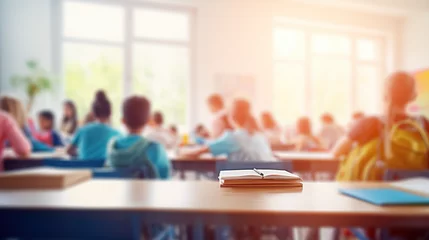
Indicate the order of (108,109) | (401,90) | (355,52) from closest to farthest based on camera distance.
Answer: (401,90), (108,109), (355,52)

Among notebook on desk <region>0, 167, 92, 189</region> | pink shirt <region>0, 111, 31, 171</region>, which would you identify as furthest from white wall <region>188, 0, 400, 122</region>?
notebook on desk <region>0, 167, 92, 189</region>

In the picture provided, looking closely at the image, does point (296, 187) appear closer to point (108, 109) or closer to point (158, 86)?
point (108, 109)

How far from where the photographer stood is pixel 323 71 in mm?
7918

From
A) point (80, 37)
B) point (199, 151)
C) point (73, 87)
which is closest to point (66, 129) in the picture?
point (73, 87)

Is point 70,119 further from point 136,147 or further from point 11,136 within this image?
point 136,147

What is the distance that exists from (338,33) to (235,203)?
797 cm

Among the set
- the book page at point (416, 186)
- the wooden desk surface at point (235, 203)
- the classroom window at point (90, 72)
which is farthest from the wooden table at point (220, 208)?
the classroom window at point (90, 72)

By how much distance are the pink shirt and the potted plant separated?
3.22m

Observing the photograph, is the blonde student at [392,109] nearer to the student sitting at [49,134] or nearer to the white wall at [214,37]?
the student sitting at [49,134]

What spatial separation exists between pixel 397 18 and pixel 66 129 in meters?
7.65

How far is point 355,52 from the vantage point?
8148 millimetres

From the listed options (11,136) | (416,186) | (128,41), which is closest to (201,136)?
(11,136)

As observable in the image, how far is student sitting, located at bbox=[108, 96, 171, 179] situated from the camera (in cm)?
201

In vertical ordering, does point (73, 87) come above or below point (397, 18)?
below
